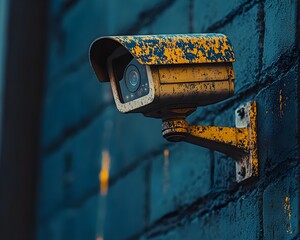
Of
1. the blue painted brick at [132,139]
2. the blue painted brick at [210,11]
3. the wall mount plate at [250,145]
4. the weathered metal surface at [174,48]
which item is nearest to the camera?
the weathered metal surface at [174,48]

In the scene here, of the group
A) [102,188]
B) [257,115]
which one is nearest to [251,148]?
[257,115]

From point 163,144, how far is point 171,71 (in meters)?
0.94

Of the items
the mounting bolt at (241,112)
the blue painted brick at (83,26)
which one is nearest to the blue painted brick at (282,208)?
the mounting bolt at (241,112)

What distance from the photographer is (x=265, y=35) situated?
2871 mm

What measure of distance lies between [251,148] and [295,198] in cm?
25

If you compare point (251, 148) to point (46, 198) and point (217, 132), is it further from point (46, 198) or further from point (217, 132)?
point (46, 198)

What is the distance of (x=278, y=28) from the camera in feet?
9.16

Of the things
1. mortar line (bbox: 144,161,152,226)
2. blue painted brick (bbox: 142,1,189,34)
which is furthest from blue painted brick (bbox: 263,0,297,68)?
mortar line (bbox: 144,161,152,226)

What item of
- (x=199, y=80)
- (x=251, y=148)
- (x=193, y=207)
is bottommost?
(x=193, y=207)

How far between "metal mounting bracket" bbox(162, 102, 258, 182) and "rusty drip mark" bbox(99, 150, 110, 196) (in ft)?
3.56

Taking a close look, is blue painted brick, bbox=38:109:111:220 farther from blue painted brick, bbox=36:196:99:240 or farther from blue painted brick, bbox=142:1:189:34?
blue painted brick, bbox=142:1:189:34

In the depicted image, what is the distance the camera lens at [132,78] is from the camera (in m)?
2.62

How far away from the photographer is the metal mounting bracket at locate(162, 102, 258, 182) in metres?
2.67

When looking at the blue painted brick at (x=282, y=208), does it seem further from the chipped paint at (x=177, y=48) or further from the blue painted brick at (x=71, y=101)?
the blue painted brick at (x=71, y=101)
